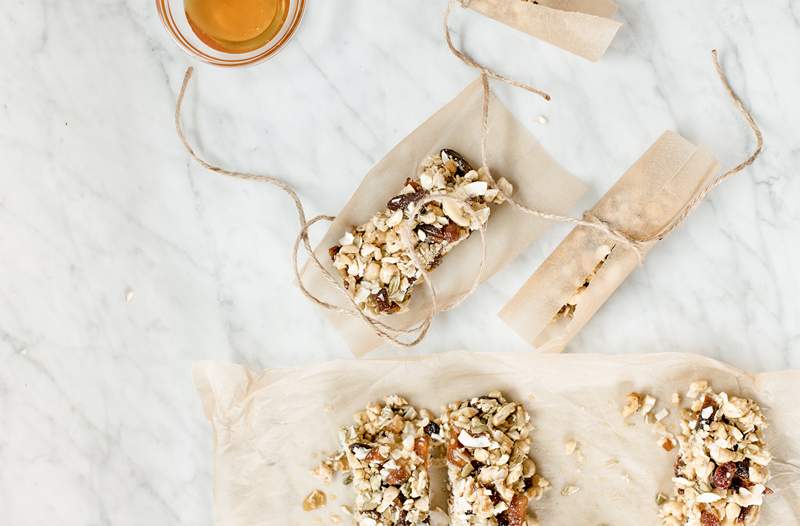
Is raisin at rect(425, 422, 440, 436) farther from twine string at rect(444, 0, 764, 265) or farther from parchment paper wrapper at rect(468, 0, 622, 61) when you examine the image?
parchment paper wrapper at rect(468, 0, 622, 61)

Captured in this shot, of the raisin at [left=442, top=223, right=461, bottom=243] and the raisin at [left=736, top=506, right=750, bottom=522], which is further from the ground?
the raisin at [left=442, top=223, right=461, bottom=243]

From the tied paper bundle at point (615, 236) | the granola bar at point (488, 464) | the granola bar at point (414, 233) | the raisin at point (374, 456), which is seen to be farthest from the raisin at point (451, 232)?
the raisin at point (374, 456)

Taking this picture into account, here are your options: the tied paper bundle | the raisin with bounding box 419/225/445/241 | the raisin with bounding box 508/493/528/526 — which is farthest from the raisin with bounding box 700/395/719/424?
the raisin with bounding box 419/225/445/241

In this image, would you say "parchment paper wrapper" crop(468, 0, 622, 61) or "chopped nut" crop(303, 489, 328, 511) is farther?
"chopped nut" crop(303, 489, 328, 511)

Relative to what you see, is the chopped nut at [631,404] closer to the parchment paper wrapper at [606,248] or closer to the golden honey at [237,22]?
the parchment paper wrapper at [606,248]

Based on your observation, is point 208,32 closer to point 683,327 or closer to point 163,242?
point 163,242

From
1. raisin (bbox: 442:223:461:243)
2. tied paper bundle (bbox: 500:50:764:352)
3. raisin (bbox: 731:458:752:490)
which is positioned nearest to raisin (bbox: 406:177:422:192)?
raisin (bbox: 442:223:461:243)

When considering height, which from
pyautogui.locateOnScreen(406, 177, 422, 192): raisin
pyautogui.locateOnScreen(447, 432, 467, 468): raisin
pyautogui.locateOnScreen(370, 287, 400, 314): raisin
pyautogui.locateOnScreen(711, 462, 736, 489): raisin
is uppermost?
pyautogui.locateOnScreen(406, 177, 422, 192): raisin

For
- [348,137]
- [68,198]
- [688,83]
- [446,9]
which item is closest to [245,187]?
[348,137]
